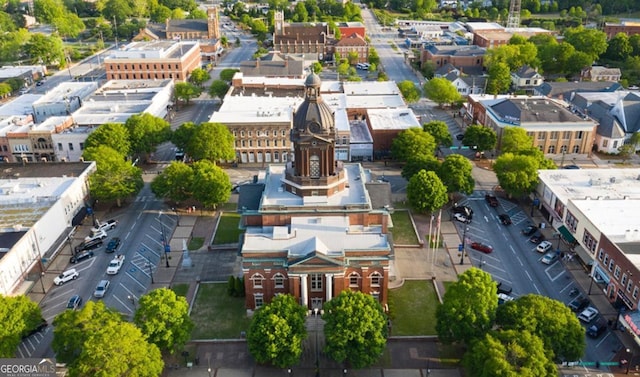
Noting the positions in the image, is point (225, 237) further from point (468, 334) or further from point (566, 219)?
point (566, 219)

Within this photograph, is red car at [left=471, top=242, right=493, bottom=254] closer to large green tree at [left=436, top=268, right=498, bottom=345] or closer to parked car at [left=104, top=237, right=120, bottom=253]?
large green tree at [left=436, top=268, right=498, bottom=345]

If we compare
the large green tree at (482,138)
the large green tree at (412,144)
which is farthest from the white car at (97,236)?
the large green tree at (482,138)

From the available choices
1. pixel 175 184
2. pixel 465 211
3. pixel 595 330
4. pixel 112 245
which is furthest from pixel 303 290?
pixel 465 211

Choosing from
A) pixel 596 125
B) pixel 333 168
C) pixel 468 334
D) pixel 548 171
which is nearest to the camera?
pixel 468 334

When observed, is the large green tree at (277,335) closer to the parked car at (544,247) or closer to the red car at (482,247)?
the red car at (482,247)

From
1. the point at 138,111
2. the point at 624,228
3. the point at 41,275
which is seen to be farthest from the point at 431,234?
the point at 138,111

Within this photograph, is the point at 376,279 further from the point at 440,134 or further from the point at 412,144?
the point at 440,134
